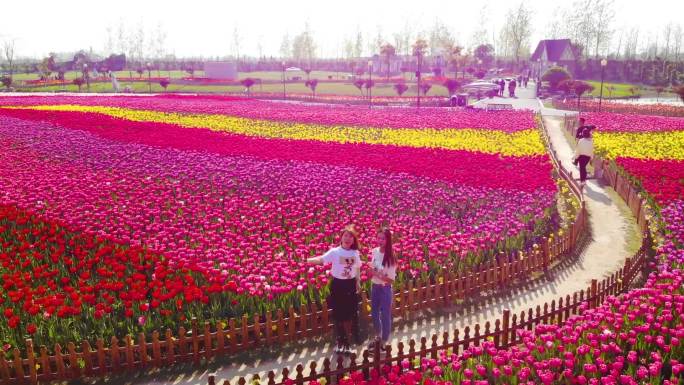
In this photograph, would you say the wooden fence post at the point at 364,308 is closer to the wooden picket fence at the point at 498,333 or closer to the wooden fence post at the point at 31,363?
the wooden picket fence at the point at 498,333

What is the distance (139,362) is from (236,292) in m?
1.58

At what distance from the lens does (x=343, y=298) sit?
698cm

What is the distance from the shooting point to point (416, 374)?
5590 mm

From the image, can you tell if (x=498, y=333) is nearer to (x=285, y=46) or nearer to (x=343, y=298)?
(x=343, y=298)

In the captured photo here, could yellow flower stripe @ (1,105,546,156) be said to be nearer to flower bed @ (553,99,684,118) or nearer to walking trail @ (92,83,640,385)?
walking trail @ (92,83,640,385)

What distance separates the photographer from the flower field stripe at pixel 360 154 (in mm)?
14586

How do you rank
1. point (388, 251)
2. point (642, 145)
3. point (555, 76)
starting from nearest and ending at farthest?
point (388, 251)
point (642, 145)
point (555, 76)

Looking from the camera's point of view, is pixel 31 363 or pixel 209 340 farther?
pixel 209 340

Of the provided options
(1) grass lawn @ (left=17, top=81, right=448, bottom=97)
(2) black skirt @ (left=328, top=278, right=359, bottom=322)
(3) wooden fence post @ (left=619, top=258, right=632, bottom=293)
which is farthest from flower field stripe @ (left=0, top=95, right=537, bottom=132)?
(1) grass lawn @ (left=17, top=81, right=448, bottom=97)

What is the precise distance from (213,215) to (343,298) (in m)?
5.43

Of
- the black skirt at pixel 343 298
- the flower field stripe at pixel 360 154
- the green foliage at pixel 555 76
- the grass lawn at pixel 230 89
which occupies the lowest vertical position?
the black skirt at pixel 343 298

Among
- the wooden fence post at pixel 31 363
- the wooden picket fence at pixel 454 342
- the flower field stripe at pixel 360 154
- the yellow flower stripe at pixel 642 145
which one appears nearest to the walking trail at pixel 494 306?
the wooden picket fence at pixel 454 342

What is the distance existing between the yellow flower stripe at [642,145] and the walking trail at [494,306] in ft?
13.6

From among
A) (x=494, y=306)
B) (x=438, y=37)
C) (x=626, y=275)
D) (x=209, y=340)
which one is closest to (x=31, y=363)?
(x=209, y=340)
